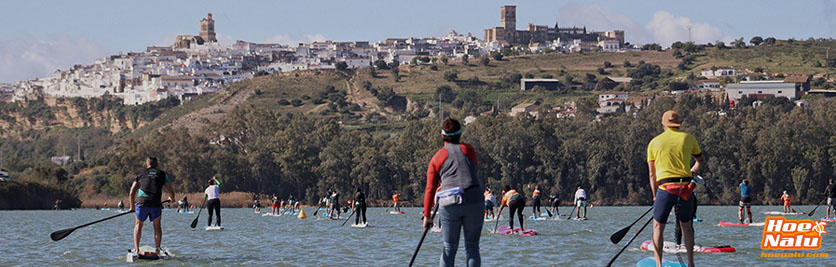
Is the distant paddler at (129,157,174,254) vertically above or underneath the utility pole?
underneath

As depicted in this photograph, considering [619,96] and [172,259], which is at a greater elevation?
[619,96]

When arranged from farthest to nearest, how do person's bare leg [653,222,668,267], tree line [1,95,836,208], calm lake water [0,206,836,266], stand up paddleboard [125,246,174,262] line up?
tree line [1,95,836,208]
calm lake water [0,206,836,266]
stand up paddleboard [125,246,174,262]
person's bare leg [653,222,668,267]

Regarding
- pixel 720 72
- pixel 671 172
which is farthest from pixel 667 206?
pixel 720 72

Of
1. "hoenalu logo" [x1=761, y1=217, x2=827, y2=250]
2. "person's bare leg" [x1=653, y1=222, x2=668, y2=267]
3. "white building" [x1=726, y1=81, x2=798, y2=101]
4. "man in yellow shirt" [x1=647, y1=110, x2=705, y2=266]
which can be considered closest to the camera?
"man in yellow shirt" [x1=647, y1=110, x2=705, y2=266]

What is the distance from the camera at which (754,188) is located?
316ft

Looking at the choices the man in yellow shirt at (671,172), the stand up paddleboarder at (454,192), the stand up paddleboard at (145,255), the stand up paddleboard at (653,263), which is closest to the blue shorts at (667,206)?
the man in yellow shirt at (671,172)

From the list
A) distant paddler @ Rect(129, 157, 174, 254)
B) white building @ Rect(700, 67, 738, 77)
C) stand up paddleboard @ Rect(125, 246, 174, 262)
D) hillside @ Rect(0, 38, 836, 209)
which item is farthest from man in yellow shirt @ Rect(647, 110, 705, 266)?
white building @ Rect(700, 67, 738, 77)

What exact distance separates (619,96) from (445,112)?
23.1 meters

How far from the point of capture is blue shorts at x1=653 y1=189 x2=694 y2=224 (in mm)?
16031

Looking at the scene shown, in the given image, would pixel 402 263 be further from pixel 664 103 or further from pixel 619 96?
pixel 619 96

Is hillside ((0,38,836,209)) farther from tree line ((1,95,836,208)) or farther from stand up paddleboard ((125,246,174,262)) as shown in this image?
stand up paddleboard ((125,246,174,262))

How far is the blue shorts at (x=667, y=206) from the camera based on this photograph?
16031mm

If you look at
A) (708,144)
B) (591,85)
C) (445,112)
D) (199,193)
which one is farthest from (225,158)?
(591,85)

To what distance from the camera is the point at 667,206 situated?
52.6ft
